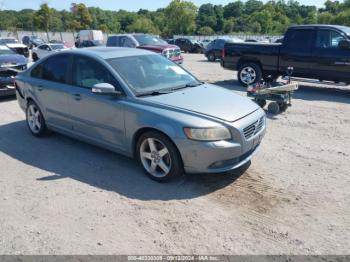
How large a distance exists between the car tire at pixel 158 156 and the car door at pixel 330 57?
7533mm

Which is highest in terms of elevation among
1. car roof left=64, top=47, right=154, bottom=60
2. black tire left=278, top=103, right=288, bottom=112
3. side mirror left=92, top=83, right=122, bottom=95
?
car roof left=64, top=47, right=154, bottom=60

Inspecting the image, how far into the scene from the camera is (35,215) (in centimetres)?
385

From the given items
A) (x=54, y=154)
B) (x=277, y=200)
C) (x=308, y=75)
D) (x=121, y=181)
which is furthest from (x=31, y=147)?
(x=308, y=75)

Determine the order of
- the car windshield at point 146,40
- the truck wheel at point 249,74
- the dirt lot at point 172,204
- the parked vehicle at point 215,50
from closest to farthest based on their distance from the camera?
the dirt lot at point 172,204, the truck wheel at point 249,74, the car windshield at point 146,40, the parked vehicle at point 215,50

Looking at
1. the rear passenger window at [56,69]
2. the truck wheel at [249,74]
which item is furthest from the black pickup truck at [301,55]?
the rear passenger window at [56,69]

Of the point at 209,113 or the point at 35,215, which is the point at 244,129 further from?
the point at 35,215

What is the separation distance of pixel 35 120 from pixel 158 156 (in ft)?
10.6

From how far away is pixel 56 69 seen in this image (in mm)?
5848

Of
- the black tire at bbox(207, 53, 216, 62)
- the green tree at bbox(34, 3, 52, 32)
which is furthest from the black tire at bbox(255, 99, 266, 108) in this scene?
the green tree at bbox(34, 3, 52, 32)

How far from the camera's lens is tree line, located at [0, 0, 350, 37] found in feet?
221

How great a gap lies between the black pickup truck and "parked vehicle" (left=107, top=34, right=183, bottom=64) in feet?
16.5

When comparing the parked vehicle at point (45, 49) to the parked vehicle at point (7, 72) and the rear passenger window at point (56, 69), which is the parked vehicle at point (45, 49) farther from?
the rear passenger window at point (56, 69)

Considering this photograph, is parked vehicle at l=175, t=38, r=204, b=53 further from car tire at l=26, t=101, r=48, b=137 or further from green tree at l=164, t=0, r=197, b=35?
green tree at l=164, t=0, r=197, b=35

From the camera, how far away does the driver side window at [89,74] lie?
16.1ft
